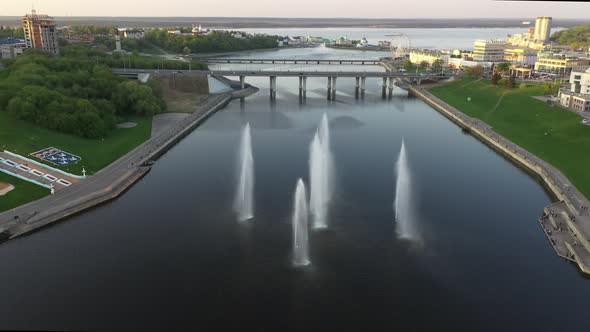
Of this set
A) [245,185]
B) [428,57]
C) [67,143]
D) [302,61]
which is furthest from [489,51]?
[67,143]

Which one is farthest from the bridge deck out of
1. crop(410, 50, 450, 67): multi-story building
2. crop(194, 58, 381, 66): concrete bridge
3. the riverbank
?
the riverbank

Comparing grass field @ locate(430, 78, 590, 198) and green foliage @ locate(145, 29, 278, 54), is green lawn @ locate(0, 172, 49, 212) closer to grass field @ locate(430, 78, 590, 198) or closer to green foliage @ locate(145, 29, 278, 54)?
grass field @ locate(430, 78, 590, 198)

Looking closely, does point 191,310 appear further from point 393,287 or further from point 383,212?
point 383,212

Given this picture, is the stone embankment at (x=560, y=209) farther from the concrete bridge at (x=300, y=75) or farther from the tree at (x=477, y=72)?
the tree at (x=477, y=72)

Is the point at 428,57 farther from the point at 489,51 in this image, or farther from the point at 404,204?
the point at 404,204

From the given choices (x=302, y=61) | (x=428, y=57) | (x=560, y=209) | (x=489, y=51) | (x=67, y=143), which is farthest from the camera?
(x=302, y=61)

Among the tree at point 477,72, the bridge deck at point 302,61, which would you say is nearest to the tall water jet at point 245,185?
the tree at point 477,72
